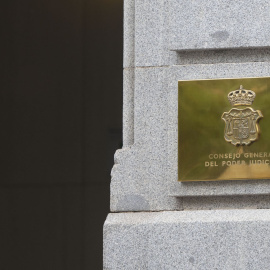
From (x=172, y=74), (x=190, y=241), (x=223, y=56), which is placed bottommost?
(x=190, y=241)

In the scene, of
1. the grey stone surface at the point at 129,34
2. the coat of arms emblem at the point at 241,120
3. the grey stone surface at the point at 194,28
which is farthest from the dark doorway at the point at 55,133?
the coat of arms emblem at the point at 241,120

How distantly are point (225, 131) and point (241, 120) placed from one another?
0.58ft

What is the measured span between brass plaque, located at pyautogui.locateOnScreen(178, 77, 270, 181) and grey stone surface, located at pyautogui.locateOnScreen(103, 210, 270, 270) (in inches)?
14.9

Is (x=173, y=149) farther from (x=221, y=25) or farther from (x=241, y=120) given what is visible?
(x=221, y=25)

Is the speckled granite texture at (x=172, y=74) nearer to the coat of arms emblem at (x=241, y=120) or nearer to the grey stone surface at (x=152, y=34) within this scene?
the grey stone surface at (x=152, y=34)

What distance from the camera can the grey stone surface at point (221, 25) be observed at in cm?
733

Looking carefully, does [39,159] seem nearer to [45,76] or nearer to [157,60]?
[45,76]

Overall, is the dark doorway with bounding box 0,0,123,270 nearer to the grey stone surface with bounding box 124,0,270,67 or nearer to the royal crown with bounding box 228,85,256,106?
the grey stone surface with bounding box 124,0,270,67

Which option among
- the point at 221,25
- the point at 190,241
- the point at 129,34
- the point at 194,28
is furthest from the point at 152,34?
the point at 190,241

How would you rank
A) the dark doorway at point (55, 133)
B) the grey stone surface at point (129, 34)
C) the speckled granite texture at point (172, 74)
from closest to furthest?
the speckled granite texture at point (172, 74) → the grey stone surface at point (129, 34) → the dark doorway at point (55, 133)

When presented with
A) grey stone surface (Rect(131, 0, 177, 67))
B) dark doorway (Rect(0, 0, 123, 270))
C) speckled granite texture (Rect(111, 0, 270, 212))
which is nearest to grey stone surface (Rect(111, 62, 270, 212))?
speckled granite texture (Rect(111, 0, 270, 212))

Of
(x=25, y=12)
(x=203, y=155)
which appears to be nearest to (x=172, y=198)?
(x=203, y=155)

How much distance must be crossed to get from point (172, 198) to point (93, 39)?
284 inches

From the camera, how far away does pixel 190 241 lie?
7.02 m
